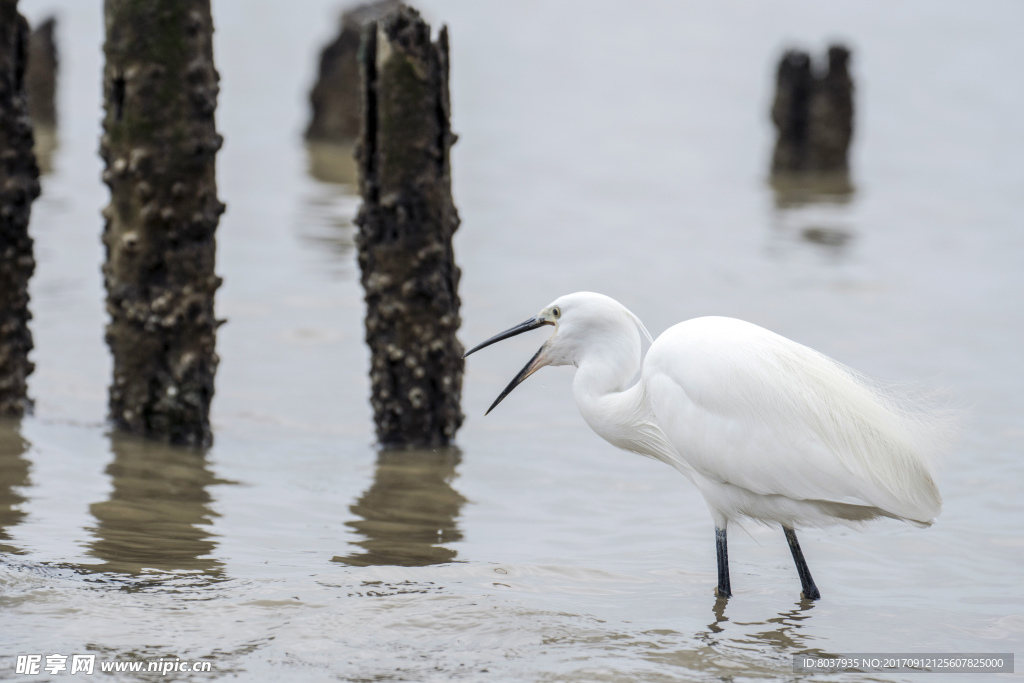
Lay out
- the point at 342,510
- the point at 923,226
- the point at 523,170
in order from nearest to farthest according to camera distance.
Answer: the point at 342,510
the point at 923,226
the point at 523,170

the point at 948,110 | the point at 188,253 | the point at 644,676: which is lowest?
the point at 644,676

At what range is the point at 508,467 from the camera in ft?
26.8

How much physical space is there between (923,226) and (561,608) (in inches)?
607

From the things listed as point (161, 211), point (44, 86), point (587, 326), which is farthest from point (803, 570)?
point (44, 86)

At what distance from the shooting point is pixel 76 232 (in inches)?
602

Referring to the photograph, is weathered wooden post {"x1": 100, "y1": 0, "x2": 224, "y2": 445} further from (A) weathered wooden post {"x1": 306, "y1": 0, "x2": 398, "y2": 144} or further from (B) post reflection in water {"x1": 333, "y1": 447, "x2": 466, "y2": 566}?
(A) weathered wooden post {"x1": 306, "y1": 0, "x2": 398, "y2": 144}

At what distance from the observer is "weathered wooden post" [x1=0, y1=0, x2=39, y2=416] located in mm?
7477

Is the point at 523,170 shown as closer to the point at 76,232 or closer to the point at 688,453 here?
the point at 76,232

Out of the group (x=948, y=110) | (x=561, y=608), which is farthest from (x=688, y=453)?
(x=948, y=110)

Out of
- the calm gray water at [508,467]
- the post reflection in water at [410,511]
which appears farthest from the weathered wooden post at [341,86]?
the post reflection in water at [410,511]

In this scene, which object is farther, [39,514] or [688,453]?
[39,514]

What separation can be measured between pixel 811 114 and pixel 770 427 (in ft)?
62.8

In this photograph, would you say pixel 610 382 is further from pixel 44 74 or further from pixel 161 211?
pixel 44 74

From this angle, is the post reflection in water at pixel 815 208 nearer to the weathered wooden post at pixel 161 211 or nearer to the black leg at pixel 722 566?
the weathered wooden post at pixel 161 211
